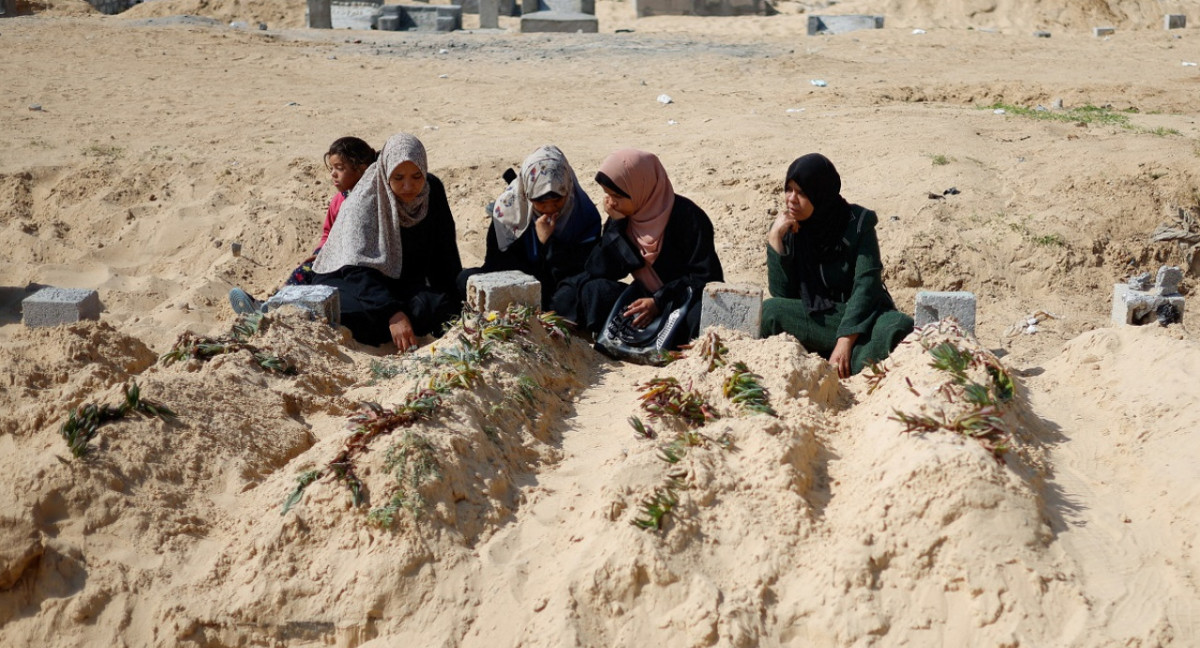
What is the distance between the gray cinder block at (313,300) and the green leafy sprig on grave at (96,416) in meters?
1.02

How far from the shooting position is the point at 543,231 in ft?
18.3

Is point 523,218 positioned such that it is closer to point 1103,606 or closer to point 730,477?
point 730,477

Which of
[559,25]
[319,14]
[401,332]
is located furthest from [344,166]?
[319,14]

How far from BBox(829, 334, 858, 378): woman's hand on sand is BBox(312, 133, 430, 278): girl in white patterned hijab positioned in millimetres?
2156

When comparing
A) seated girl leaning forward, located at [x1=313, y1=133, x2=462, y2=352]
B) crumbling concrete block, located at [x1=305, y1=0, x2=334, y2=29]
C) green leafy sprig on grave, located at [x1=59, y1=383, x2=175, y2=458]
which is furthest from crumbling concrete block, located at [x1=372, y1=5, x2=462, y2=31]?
green leafy sprig on grave, located at [x1=59, y1=383, x2=175, y2=458]

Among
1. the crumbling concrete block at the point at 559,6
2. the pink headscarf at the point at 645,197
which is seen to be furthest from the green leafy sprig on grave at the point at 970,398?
the crumbling concrete block at the point at 559,6

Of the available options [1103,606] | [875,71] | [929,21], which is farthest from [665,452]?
[929,21]

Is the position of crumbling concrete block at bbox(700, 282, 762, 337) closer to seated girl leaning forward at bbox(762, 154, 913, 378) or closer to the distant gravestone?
→ seated girl leaning forward at bbox(762, 154, 913, 378)

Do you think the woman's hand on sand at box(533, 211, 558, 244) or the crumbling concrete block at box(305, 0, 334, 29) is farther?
the crumbling concrete block at box(305, 0, 334, 29)

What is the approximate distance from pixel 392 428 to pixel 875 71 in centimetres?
964

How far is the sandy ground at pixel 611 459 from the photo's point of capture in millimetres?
3492

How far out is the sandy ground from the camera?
3492mm

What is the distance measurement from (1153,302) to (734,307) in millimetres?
2038

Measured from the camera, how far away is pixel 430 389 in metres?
4.31
